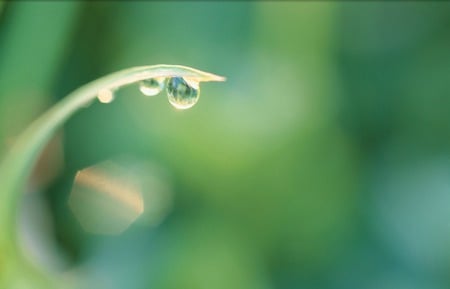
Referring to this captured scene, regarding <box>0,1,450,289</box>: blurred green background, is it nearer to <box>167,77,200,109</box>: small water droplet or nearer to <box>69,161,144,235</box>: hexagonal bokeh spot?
<box>69,161,144,235</box>: hexagonal bokeh spot

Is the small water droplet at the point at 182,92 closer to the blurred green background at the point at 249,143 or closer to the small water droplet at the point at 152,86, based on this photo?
the small water droplet at the point at 152,86

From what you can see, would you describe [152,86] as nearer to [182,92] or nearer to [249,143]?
[182,92]

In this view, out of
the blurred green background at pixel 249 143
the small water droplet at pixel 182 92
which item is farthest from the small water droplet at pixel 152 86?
the blurred green background at pixel 249 143

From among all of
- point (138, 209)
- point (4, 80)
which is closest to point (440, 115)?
point (138, 209)

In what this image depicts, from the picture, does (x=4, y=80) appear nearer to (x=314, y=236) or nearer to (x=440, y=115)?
(x=314, y=236)

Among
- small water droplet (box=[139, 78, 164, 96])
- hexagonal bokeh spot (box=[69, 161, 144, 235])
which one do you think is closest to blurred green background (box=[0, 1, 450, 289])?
hexagonal bokeh spot (box=[69, 161, 144, 235])

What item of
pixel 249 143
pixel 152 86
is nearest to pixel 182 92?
pixel 152 86
